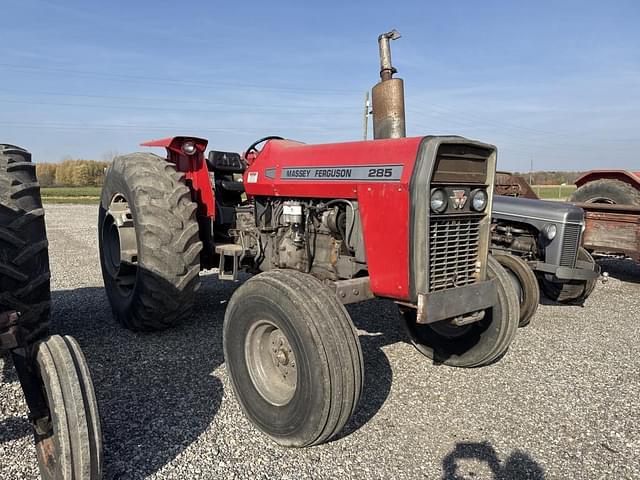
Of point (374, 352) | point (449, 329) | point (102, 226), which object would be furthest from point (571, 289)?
point (102, 226)

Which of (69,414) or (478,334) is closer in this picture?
(69,414)

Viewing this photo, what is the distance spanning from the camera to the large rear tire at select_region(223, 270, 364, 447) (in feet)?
8.13

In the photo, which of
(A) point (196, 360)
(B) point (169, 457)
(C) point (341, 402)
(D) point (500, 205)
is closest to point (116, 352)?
(A) point (196, 360)

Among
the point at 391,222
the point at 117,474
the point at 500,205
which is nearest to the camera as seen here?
the point at 117,474

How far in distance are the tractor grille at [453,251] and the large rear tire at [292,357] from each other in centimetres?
71

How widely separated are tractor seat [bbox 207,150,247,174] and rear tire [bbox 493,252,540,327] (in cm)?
323

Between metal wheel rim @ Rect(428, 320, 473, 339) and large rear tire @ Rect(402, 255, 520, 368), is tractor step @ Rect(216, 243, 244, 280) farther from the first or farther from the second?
metal wheel rim @ Rect(428, 320, 473, 339)

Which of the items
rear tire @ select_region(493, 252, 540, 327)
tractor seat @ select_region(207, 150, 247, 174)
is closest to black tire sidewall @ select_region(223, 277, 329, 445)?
tractor seat @ select_region(207, 150, 247, 174)

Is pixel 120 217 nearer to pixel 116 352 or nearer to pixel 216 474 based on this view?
pixel 116 352

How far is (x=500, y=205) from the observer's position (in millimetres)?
6293

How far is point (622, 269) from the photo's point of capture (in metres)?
9.23

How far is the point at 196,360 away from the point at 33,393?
1.76 m

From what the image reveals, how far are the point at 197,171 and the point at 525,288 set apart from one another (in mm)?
3734

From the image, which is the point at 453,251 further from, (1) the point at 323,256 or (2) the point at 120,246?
(2) the point at 120,246
